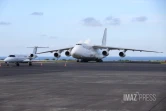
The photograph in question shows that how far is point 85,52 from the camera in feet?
202

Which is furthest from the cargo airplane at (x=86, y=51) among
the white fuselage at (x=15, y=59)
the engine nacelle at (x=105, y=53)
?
the white fuselage at (x=15, y=59)

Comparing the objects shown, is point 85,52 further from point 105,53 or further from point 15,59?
point 15,59

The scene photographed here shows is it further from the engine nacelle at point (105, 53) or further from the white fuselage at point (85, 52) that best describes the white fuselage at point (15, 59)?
the engine nacelle at point (105, 53)

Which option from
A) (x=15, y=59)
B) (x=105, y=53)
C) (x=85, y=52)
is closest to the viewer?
(x=15, y=59)

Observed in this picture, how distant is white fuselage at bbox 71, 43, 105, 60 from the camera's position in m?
60.3

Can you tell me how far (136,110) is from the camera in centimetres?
810

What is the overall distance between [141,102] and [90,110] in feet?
6.68

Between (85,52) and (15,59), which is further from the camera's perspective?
(85,52)

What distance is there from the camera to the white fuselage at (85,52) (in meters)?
60.3

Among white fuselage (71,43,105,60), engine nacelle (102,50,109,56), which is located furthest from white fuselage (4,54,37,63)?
engine nacelle (102,50,109,56)

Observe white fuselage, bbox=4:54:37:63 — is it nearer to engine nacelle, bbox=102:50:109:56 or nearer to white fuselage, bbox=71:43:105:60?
white fuselage, bbox=71:43:105:60

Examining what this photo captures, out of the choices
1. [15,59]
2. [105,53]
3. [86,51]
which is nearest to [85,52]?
[86,51]

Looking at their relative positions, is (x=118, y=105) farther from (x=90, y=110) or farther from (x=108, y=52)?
(x=108, y=52)

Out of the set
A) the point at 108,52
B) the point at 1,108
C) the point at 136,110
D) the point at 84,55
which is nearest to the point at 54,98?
the point at 1,108
